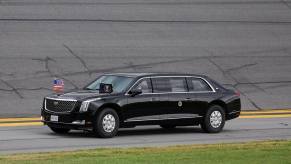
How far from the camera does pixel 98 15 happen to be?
92.5 feet

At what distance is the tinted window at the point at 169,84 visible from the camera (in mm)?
17812

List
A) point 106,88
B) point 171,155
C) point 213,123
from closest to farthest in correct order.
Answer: point 171,155 → point 106,88 → point 213,123

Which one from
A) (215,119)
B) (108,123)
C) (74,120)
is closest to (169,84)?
(215,119)

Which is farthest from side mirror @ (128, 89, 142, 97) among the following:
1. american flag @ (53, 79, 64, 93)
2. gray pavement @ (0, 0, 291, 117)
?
gray pavement @ (0, 0, 291, 117)

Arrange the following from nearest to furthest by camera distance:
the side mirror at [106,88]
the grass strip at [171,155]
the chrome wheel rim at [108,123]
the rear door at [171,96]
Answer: the grass strip at [171,155] → the chrome wheel rim at [108,123] → the side mirror at [106,88] → the rear door at [171,96]

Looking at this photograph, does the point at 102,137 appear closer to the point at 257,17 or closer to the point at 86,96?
the point at 86,96

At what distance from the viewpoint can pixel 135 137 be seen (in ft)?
56.5

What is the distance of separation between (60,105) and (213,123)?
3877 millimetres

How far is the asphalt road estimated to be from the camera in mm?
15236

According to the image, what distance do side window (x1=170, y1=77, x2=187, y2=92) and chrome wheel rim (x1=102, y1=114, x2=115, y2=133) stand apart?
1973mm

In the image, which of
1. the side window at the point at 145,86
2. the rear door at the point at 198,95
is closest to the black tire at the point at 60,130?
the side window at the point at 145,86

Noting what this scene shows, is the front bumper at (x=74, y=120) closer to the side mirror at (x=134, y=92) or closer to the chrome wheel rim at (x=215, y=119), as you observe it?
the side mirror at (x=134, y=92)

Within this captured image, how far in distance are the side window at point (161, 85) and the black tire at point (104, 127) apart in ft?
4.59

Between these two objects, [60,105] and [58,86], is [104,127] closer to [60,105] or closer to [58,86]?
[60,105]
